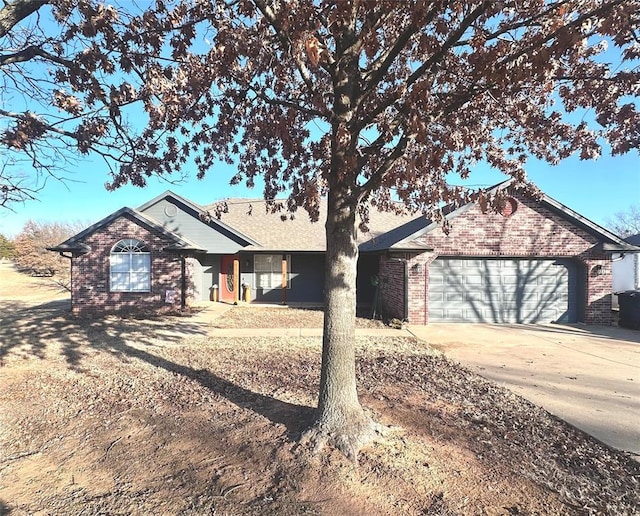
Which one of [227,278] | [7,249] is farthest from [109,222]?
[7,249]

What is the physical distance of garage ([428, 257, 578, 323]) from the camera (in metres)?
12.6

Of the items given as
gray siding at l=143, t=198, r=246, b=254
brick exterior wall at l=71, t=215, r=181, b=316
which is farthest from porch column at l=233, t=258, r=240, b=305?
brick exterior wall at l=71, t=215, r=181, b=316

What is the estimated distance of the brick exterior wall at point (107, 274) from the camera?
14539 mm

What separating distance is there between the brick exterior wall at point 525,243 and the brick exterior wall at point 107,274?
9191 mm

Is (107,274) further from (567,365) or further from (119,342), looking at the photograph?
(567,365)

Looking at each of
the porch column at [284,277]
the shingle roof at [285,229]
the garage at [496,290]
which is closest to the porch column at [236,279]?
the shingle roof at [285,229]

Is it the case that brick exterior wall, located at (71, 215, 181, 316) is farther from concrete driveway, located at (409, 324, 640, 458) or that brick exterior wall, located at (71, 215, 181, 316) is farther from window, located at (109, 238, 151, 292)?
concrete driveway, located at (409, 324, 640, 458)

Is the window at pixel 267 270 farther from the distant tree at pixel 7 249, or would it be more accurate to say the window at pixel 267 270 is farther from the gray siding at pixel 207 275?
the distant tree at pixel 7 249

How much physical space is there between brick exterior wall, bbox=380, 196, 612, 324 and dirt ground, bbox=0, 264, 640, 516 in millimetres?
5803

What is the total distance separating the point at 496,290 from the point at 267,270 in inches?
415

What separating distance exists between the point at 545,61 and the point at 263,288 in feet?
54.6

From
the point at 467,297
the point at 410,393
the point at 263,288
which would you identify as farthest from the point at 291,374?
the point at 263,288

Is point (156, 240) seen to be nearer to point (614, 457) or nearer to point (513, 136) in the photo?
point (513, 136)

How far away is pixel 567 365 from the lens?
7543mm
